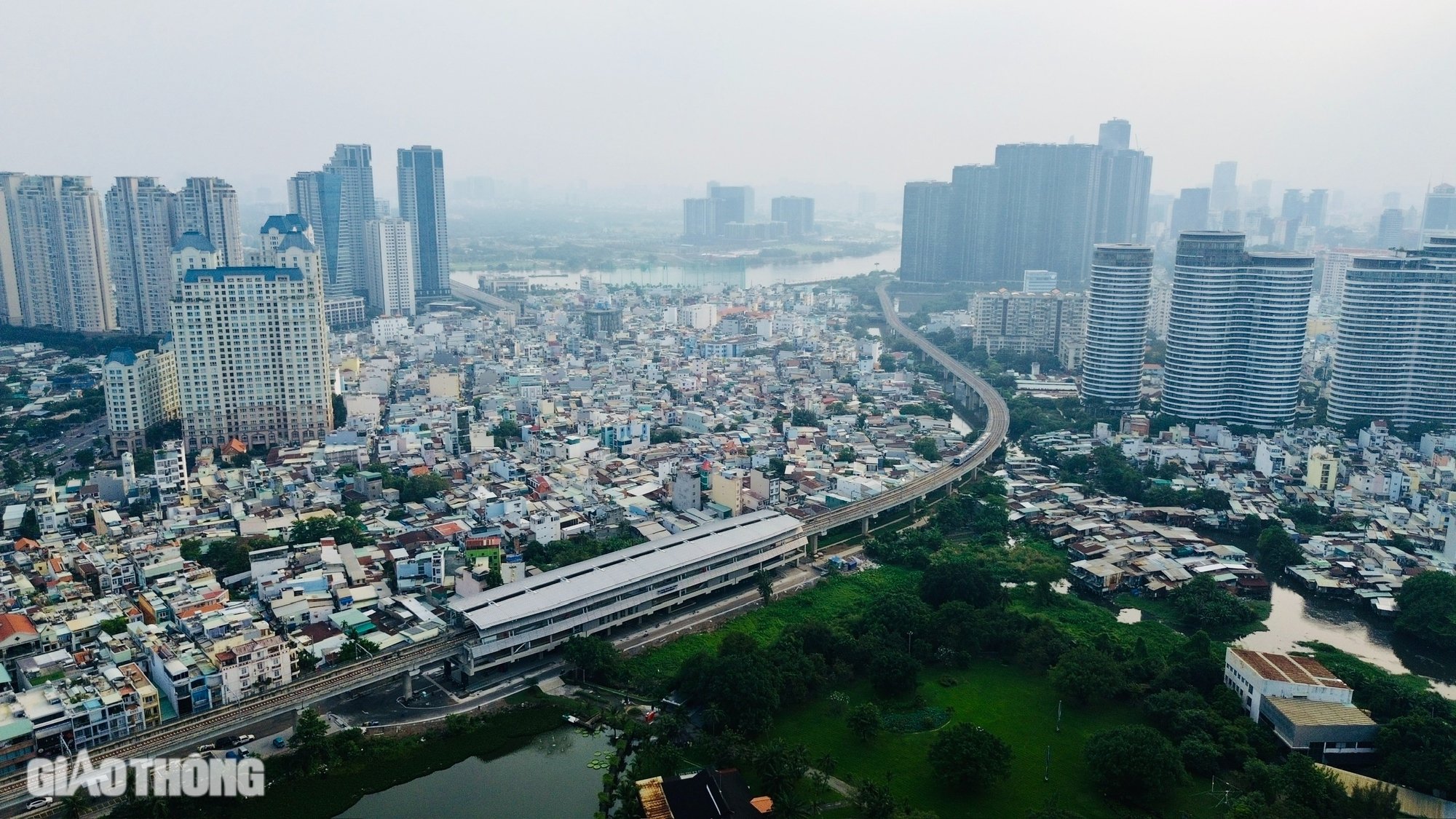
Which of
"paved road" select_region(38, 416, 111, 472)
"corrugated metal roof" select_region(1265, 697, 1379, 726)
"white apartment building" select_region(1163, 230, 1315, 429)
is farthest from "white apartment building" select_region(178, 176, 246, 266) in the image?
"corrugated metal roof" select_region(1265, 697, 1379, 726)

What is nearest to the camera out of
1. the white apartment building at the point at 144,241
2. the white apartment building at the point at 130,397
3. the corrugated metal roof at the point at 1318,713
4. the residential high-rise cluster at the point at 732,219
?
the corrugated metal roof at the point at 1318,713

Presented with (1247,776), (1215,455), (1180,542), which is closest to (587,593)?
(1247,776)

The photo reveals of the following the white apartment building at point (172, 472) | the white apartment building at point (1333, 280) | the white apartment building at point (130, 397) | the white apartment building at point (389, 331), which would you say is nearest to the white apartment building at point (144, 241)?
the white apartment building at point (389, 331)

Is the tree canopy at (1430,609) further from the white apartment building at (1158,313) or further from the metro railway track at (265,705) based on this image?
the white apartment building at (1158,313)

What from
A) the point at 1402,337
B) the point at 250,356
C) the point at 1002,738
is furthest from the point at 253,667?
the point at 1402,337

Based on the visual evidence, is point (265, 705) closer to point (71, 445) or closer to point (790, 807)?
point (790, 807)
